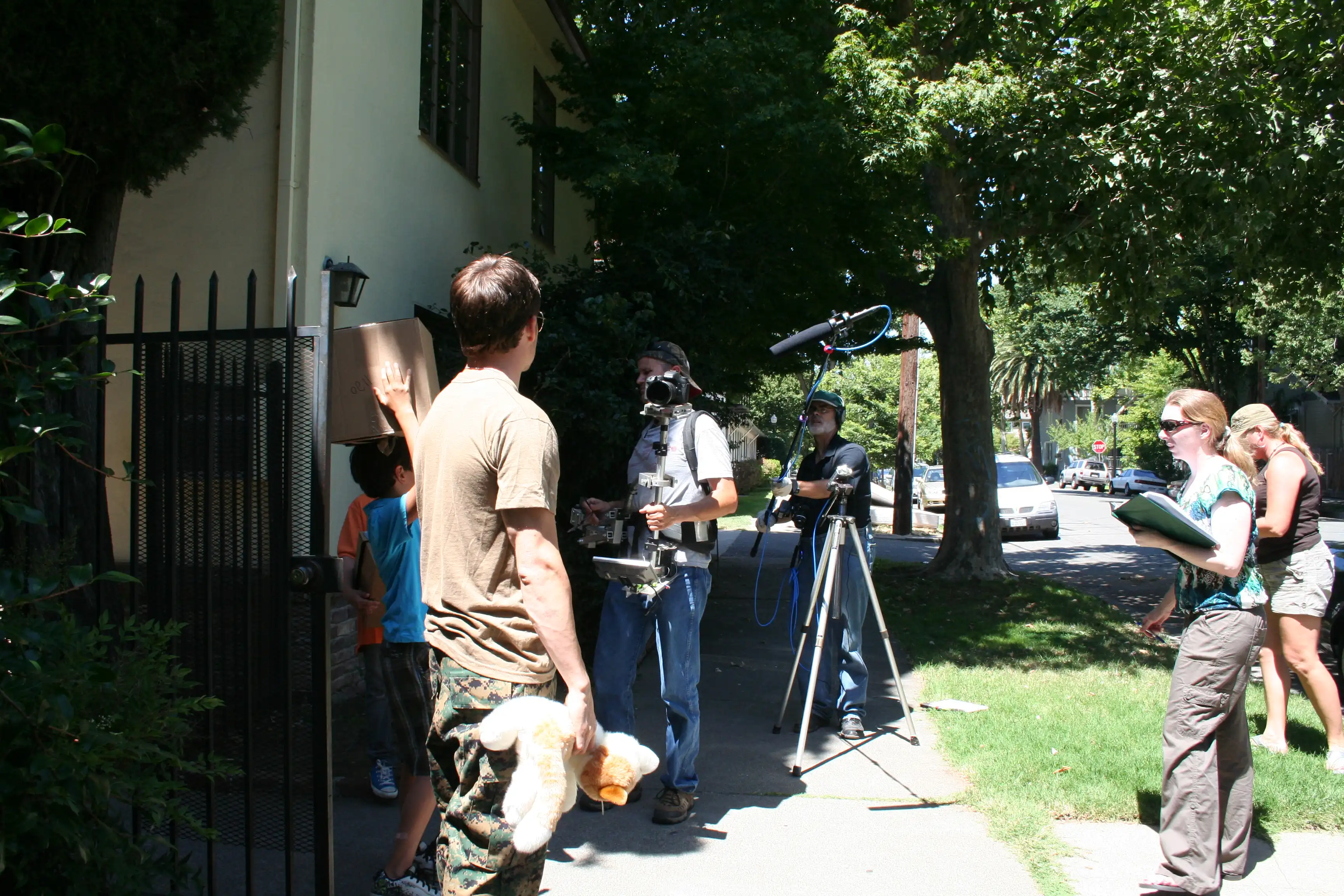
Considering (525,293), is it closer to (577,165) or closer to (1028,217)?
(577,165)

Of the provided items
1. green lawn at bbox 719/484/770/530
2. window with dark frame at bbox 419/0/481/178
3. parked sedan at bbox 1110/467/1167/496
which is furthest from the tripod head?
parked sedan at bbox 1110/467/1167/496

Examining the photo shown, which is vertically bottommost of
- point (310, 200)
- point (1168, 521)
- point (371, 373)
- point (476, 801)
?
point (476, 801)

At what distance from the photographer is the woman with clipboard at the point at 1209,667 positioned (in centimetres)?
373

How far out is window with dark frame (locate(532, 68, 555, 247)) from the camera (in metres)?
10.7

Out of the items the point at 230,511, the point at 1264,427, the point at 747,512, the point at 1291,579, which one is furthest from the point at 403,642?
the point at 747,512

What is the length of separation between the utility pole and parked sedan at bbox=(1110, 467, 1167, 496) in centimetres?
2114

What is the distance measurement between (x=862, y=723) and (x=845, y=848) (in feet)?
5.63

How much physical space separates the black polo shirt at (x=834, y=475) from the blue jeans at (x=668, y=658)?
162cm

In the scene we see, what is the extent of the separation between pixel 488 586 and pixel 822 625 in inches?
121

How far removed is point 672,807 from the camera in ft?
14.4

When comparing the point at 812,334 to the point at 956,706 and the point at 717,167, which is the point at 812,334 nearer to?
the point at 956,706

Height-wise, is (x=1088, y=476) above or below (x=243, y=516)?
below

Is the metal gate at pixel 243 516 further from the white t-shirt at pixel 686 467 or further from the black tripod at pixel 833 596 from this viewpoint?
the black tripod at pixel 833 596

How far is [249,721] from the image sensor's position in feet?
10.2
